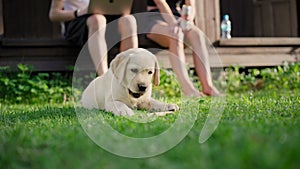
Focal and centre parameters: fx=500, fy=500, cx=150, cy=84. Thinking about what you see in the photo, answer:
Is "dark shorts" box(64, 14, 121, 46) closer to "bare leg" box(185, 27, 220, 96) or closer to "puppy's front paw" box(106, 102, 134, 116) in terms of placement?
"bare leg" box(185, 27, 220, 96)

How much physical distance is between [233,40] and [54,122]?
12.7 ft

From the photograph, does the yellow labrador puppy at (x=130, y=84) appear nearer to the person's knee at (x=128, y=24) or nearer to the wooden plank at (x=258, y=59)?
the person's knee at (x=128, y=24)

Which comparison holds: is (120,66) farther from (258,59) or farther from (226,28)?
(226,28)

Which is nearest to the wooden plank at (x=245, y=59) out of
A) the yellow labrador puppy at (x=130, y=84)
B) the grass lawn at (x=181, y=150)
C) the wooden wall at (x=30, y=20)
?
the yellow labrador puppy at (x=130, y=84)

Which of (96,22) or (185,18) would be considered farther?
(185,18)

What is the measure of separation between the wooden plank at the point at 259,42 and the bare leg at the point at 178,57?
115 cm

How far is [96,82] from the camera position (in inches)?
137

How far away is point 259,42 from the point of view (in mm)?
6246

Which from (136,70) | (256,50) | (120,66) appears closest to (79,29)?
(120,66)

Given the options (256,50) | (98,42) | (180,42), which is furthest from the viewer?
(256,50)

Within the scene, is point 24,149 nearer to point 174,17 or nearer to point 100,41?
point 100,41

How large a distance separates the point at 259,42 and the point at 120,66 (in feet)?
11.8

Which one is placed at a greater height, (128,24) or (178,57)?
(128,24)

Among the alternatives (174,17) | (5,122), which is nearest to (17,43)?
(174,17)
